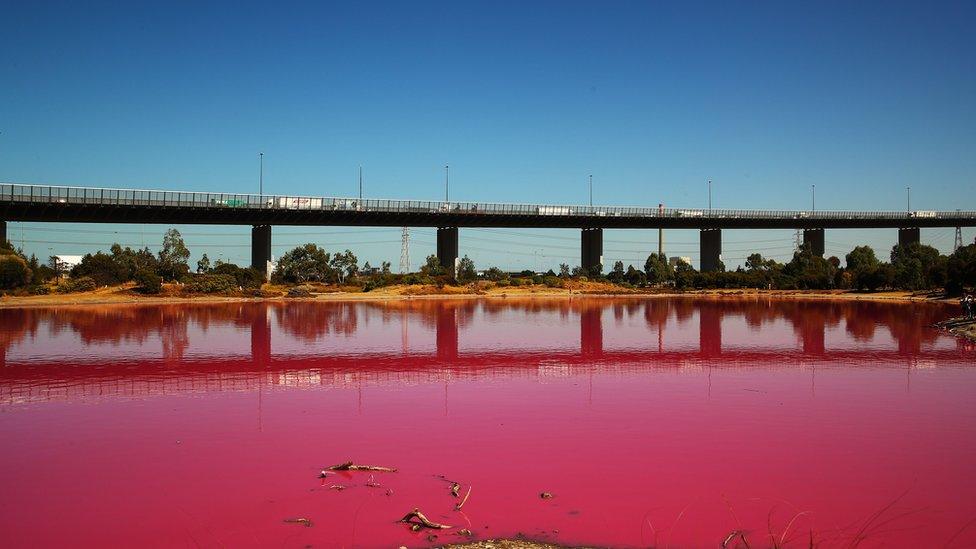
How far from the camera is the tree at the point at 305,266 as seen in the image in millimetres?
93125

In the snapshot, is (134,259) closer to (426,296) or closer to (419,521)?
(426,296)

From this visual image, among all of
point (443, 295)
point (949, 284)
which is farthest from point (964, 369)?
point (443, 295)

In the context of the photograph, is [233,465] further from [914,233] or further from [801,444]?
[914,233]

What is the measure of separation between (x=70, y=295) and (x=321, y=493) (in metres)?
64.6

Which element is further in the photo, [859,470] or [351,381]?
[351,381]

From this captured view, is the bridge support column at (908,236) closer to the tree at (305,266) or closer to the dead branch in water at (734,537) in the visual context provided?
the tree at (305,266)

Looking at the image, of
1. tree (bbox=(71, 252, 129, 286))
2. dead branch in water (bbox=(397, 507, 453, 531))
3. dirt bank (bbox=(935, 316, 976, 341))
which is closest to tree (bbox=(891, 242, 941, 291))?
dirt bank (bbox=(935, 316, 976, 341))

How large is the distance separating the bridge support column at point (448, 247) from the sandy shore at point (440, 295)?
5.40 meters

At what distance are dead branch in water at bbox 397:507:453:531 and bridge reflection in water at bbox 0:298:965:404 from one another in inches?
419

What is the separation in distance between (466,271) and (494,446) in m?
89.8

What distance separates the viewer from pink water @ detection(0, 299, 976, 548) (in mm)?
8805

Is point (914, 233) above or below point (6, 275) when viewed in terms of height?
above

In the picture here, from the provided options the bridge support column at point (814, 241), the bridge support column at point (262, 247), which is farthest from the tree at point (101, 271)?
the bridge support column at point (814, 241)

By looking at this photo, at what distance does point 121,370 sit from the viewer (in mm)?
21469
